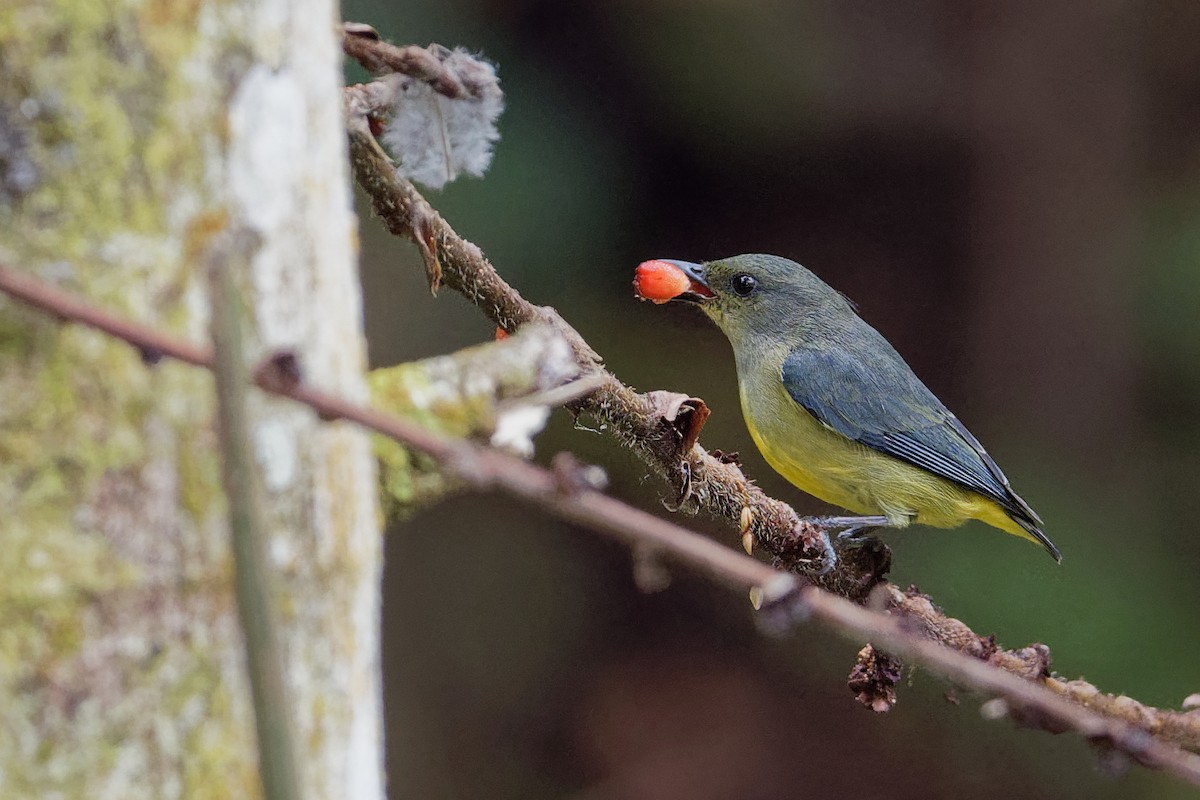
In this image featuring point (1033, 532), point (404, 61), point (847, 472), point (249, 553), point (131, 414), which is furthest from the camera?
point (1033, 532)

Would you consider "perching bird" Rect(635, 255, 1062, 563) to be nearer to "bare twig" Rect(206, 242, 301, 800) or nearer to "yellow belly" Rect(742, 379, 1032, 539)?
"yellow belly" Rect(742, 379, 1032, 539)

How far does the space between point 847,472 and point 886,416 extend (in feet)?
1.04

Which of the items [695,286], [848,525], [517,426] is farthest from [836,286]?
[517,426]

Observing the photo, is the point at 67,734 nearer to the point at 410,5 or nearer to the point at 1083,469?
the point at 410,5

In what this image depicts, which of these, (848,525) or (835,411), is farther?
(835,411)

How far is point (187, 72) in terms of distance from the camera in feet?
3.45

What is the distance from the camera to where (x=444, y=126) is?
7.06 feet

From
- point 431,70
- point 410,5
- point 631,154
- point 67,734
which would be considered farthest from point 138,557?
point 631,154

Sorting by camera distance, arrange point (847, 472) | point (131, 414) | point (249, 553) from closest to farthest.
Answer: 1. point (249, 553)
2. point (131, 414)
3. point (847, 472)

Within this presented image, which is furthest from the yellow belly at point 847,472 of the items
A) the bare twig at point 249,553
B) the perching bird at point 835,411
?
the bare twig at point 249,553

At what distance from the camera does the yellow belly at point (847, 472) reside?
414 cm

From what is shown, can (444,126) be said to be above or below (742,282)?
below

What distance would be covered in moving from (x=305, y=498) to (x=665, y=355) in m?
5.24

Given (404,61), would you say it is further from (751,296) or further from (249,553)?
(751,296)
